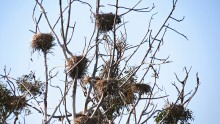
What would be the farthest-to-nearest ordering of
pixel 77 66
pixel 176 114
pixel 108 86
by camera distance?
pixel 176 114
pixel 77 66
pixel 108 86

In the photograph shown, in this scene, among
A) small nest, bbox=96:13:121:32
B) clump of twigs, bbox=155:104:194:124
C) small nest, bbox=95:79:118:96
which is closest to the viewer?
small nest, bbox=95:79:118:96

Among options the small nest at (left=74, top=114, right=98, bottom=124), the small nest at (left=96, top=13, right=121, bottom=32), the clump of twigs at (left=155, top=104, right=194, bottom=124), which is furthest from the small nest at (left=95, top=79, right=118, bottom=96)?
the clump of twigs at (left=155, top=104, right=194, bottom=124)

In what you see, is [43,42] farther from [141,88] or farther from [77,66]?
[141,88]

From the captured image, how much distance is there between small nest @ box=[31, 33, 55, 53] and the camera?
449cm

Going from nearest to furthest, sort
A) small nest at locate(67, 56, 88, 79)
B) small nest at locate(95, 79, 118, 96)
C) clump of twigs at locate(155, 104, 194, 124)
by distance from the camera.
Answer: small nest at locate(95, 79, 118, 96) → small nest at locate(67, 56, 88, 79) → clump of twigs at locate(155, 104, 194, 124)

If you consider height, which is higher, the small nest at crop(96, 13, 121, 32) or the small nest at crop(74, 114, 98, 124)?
the small nest at crop(96, 13, 121, 32)

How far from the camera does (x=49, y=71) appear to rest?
4.31 meters

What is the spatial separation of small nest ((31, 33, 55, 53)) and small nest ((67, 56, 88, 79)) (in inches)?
26.3

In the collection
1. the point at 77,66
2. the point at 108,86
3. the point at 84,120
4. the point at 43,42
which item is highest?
the point at 43,42

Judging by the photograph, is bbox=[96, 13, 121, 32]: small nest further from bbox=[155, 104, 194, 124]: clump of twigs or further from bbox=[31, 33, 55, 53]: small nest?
bbox=[155, 104, 194, 124]: clump of twigs

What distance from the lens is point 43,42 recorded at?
14.8ft

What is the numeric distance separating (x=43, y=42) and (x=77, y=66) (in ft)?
2.64

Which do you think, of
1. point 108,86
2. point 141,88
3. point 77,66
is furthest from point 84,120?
point 141,88

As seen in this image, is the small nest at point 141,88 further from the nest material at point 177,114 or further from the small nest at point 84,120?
the small nest at point 84,120
